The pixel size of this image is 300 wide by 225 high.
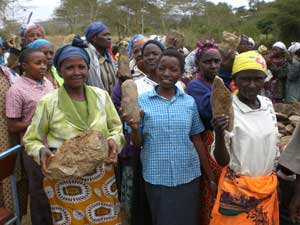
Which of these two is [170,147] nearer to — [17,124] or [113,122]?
[113,122]

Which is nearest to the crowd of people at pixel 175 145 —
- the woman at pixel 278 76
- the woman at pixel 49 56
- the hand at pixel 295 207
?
the hand at pixel 295 207

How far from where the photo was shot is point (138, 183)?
2.81 meters

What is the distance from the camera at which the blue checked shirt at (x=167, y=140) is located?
2305mm

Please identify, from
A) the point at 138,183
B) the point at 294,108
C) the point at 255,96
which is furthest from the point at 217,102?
the point at 294,108

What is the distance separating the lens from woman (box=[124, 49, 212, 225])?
2311 mm

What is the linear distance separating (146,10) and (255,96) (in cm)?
3219

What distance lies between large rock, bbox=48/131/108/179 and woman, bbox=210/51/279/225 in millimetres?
652

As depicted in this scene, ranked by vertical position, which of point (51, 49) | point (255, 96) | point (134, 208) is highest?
point (51, 49)

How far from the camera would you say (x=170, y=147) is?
7.60 ft

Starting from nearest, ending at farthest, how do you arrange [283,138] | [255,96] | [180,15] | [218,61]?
[255,96], [218,61], [283,138], [180,15]

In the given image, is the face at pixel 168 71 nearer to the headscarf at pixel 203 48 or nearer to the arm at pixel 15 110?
the headscarf at pixel 203 48

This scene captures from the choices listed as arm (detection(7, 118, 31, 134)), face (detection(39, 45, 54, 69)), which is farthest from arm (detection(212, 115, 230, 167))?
face (detection(39, 45, 54, 69))

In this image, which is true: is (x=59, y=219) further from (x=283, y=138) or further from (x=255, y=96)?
(x=283, y=138)

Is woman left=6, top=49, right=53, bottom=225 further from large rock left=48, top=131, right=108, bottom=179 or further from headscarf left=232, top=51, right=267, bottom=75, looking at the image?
headscarf left=232, top=51, right=267, bottom=75
